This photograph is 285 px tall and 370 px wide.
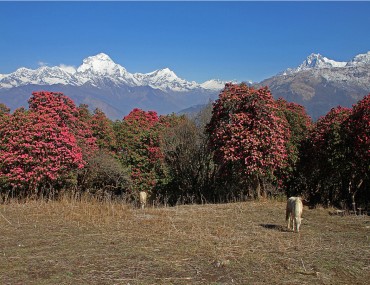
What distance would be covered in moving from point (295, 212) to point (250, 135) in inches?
228

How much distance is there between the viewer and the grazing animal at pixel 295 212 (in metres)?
10.1

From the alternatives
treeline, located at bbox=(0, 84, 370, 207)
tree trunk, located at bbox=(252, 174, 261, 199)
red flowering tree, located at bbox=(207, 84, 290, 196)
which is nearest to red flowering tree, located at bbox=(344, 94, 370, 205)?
treeline, located at bbox=(0, 84, 370, 207)

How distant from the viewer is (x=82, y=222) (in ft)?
35.0

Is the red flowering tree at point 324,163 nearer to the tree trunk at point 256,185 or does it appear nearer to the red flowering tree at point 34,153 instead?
the tree trunk at point 256,185

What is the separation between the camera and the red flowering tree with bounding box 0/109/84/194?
1585 centimetres

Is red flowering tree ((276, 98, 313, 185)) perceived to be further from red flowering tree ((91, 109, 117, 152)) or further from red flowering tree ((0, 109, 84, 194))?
red flowering tree ((91, 109, 117, 152))

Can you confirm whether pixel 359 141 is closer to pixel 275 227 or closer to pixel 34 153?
pixel 275 227

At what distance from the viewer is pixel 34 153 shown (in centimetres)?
1608

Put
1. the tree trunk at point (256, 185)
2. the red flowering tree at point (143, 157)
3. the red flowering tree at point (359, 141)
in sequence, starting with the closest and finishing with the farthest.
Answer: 1. the red flowering tree at point (359, 141)
2. the tree trunk at point (256, 185)
3. the red flowering tree at point (143, 157)

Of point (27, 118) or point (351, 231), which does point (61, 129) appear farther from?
point (351, 231)

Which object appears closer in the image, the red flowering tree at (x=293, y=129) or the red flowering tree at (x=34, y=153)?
the red flowering tree at (x=34, y=153)

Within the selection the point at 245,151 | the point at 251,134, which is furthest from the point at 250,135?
the point at 245,151

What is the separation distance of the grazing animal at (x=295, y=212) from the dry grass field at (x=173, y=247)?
11.6 inches

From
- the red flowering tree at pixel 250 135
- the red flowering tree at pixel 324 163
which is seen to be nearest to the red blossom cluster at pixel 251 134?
the red flowering tree at pixel 250 135
